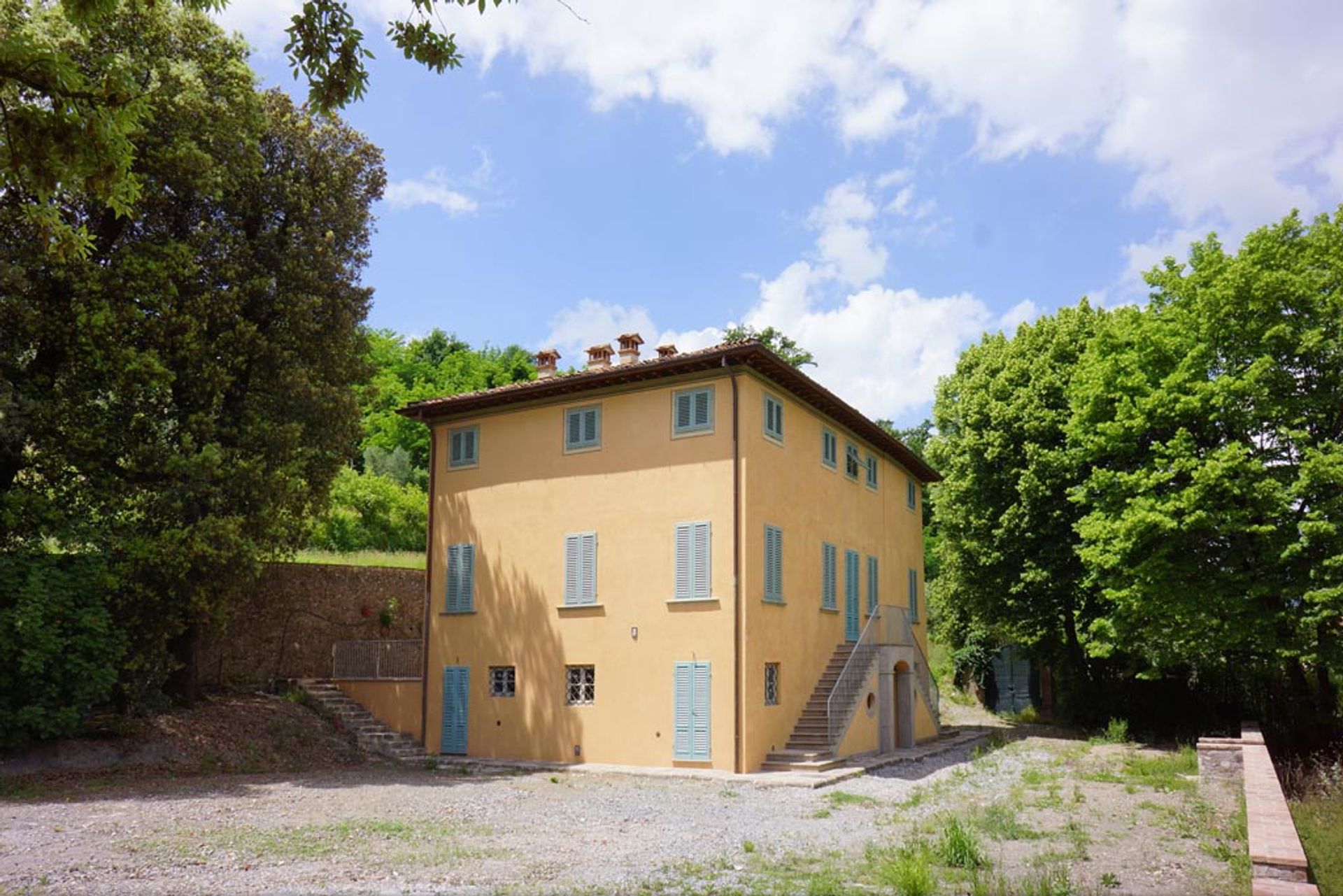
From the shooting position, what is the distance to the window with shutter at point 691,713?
18312 millimetres

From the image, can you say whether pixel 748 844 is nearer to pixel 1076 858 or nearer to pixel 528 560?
pixel 1076 858

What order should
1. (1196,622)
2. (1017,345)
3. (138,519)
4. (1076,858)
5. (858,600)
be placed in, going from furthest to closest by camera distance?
(1017,345) < (858,600) < (1196,622) < (138,519) < (1076,858)

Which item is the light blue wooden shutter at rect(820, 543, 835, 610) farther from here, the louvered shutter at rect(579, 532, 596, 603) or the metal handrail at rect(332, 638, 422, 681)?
Result: the metal handrail at rect(332, 638, 422, 681)

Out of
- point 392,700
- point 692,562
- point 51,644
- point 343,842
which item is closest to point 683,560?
point 692,562

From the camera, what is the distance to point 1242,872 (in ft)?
30.6

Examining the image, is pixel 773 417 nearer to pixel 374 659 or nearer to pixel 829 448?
pixel 829 448

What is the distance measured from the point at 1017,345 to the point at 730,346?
42.2 feet

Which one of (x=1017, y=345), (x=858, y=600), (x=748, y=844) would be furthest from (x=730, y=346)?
(x=1017, y=345)

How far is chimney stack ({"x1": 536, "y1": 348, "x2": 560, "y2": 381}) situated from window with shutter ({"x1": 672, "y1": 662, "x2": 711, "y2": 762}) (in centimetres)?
812

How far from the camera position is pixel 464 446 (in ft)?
74.5

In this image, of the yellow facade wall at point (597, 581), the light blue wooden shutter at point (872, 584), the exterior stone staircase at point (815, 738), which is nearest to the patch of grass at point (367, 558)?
the yellow facade wall at point (597, 581)

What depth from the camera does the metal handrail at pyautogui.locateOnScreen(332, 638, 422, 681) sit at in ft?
76.4

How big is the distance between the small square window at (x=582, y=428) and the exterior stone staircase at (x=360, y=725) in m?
7.07

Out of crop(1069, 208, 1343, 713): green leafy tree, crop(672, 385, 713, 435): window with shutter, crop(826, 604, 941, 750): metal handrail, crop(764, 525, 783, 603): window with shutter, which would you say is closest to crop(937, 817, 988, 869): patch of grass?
crop(764, 525, 783, 603): window with shutter
